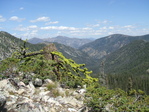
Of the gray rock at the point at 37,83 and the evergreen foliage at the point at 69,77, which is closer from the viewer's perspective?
the evergreen foliage at the point at 69,77

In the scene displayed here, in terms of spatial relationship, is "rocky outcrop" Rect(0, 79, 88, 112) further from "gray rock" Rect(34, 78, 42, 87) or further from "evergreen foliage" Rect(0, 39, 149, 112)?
"evergreen foliage" Rect(0, 39, 149, 112)

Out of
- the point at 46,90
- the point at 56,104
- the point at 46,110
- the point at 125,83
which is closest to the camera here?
the point at 46,110

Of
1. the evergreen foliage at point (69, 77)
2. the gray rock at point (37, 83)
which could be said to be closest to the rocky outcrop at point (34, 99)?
the gray rock at point (37, 83)

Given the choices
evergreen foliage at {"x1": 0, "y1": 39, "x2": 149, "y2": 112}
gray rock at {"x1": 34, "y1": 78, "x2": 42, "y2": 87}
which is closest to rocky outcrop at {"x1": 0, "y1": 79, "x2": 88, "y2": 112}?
gray rock at {"x1": 34, "y1": 78, "x2": 42, "y2": 87}

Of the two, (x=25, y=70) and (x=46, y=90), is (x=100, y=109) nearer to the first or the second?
(x=46, y=90)

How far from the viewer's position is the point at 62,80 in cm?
1090

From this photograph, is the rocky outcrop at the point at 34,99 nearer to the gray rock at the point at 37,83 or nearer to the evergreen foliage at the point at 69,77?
the gray rock at the point at 37,83

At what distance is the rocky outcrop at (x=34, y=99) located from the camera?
6094mm

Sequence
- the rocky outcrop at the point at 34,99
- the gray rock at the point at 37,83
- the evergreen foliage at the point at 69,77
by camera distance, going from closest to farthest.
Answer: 1. the rocky outcrop at the point at 34,99
2. the evergreen foliage at the point at 69,77
3. the gray rock at the point at 37,83

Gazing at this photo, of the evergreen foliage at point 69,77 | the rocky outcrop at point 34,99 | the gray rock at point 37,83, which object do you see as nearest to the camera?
the rocky outcrop at point 34,99

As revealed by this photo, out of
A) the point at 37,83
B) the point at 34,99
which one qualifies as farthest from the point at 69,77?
the point at 34,99

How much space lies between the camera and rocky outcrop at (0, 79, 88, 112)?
20.0 feet

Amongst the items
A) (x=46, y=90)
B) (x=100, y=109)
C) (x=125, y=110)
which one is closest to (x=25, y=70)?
(x=46, y=90)

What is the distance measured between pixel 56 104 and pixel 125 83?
452ft
